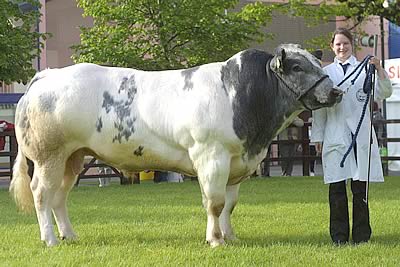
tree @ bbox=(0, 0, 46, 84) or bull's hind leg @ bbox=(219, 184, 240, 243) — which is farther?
tree @ bbox=(0, 0, 46, 84)

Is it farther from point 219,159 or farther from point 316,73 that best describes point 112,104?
point 316,73

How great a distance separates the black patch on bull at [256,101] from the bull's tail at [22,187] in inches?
93.4

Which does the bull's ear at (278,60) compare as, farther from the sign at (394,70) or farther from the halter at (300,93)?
the sign at (394,70)

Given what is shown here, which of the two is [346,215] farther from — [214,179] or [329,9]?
[329,9]

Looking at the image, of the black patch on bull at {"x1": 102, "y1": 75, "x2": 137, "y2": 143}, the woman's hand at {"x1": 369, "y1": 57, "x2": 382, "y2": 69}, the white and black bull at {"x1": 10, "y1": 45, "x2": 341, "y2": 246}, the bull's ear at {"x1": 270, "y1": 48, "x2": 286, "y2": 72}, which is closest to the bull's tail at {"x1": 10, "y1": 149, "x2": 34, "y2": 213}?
the white and black bull at {"x1": 10, "y1": 45, "x2": 341, "y2": 246}

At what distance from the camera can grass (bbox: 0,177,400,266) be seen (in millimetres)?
6609

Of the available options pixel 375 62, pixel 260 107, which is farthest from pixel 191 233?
pixel 375 62

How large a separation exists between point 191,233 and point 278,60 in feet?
7.49

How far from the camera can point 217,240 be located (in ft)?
24.1

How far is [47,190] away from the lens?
7.71 metres

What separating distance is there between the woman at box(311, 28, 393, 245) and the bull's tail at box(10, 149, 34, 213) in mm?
3022

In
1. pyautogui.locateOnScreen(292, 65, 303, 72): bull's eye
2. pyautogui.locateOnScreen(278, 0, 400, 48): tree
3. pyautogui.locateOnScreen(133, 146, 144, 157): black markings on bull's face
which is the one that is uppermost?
pyautogui.locateOnScreen(278, 0, 400, 48): tree

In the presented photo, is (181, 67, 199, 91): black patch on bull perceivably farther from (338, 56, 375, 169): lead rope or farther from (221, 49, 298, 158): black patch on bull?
(338, 56, 375, 169): lead rope

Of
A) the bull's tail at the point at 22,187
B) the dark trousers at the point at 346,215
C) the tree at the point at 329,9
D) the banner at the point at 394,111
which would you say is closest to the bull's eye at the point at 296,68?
the dark trousers at the point at 346,215
